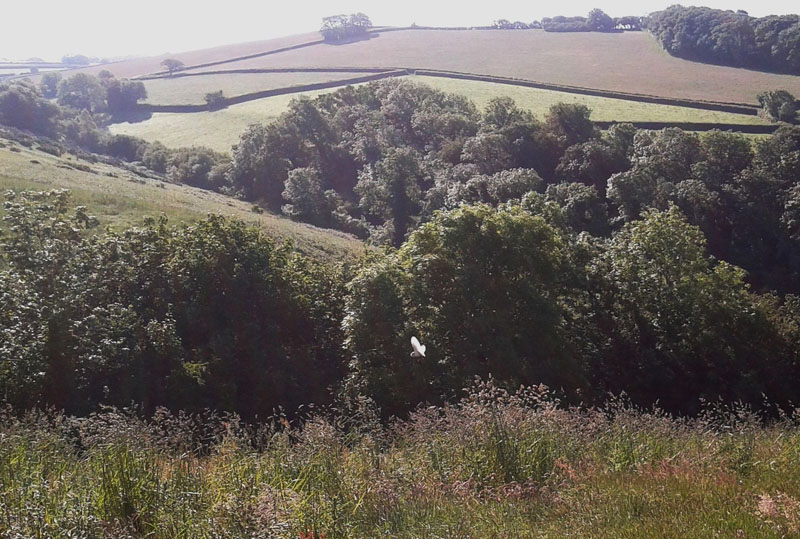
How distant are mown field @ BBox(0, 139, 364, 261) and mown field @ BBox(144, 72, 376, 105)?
144ft

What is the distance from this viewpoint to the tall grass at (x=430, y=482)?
16.4 ft

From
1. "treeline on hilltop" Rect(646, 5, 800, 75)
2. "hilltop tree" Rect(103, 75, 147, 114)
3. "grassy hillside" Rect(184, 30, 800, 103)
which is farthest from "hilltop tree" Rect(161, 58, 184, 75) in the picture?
"treeline on hilltop" Rect(646, 5, 800, 75)

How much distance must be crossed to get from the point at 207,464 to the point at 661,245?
67.6 feet

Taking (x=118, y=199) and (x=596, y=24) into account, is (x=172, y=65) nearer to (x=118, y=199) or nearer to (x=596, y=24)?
(x=596, y=24)

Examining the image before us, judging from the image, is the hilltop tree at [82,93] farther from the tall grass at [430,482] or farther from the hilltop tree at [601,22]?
the tall grass at [430,482]

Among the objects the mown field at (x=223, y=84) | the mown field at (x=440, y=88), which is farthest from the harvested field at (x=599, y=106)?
the mown field at (x=223, y=84)

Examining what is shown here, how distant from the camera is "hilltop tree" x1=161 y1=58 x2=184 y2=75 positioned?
365ft

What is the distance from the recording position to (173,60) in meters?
114

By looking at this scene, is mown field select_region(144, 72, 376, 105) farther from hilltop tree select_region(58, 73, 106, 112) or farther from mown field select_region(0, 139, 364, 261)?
mown field select_region(0, 139, 364, 261)

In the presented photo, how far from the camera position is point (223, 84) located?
92625 mm

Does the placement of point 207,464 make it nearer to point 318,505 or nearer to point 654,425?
point 318,505

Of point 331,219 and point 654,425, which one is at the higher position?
point 654,425

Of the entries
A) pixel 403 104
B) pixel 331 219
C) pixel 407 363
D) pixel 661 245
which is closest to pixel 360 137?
pixel 403 104

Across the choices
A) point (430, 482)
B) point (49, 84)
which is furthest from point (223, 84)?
point (430, 482)
